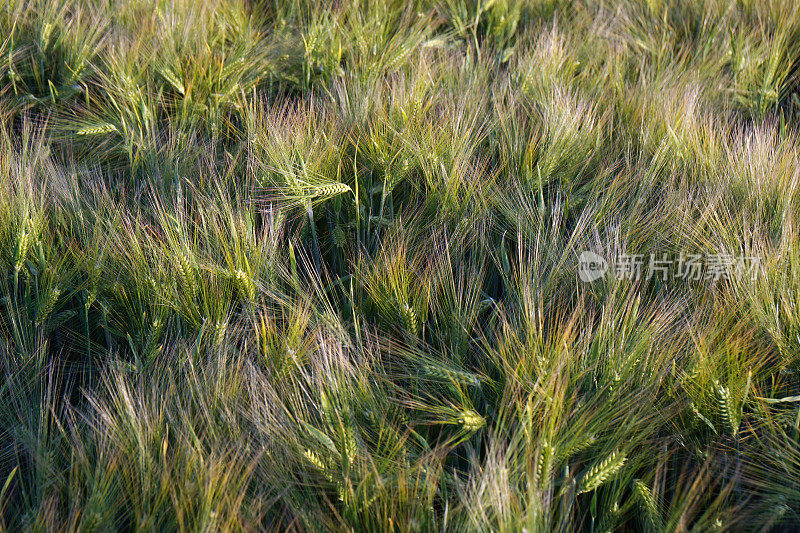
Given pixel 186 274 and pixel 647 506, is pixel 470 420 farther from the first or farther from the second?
pixel 186 274

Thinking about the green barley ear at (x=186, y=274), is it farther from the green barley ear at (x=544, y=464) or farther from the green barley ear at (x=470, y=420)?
the green barley ear at (x=544, y=464)

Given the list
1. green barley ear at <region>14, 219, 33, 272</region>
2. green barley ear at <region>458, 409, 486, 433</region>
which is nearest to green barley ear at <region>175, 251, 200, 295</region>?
green barley ear at <region>14, 219, 33, 272</region>

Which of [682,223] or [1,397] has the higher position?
[682,223]

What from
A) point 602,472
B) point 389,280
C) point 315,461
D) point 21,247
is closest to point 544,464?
point 602,472

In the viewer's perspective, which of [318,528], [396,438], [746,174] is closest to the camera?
[318,528]

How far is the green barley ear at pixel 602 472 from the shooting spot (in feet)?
3.53

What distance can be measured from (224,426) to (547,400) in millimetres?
585

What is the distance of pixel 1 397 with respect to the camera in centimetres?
131

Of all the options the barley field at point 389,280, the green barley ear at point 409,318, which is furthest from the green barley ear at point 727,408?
the green barley ear at point 409,318

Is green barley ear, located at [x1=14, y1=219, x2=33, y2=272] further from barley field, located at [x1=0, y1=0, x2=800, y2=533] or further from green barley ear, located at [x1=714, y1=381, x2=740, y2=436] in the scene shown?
green barley ear, located at [x1=714, y1=381, x2=740, y2=436]

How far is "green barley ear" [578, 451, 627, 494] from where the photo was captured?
1075 millimetres

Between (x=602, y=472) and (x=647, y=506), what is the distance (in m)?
0.12

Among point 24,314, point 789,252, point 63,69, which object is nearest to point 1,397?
point 24,314

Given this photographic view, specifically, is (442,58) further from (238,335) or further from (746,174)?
(238,335)
